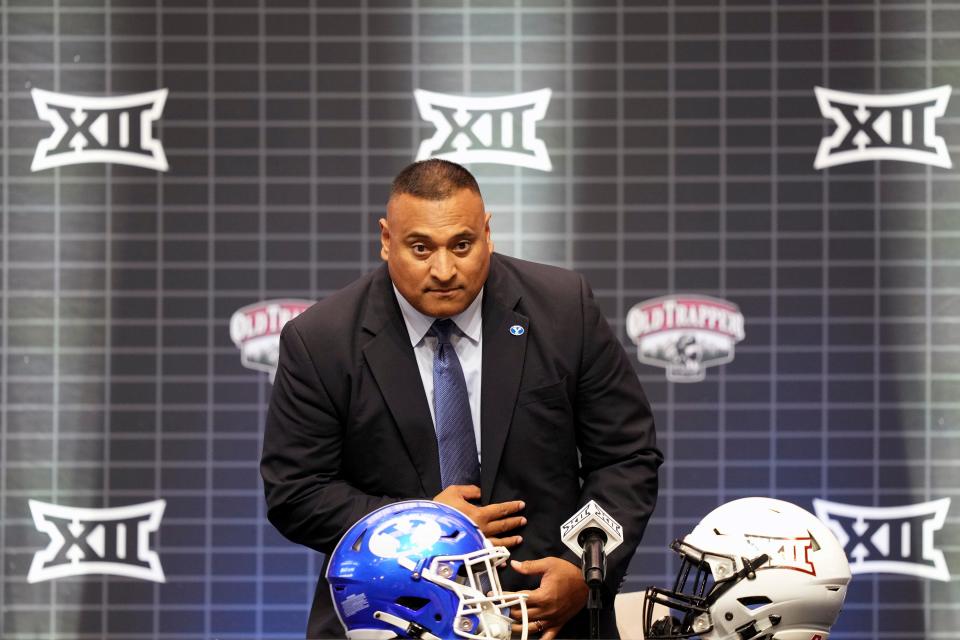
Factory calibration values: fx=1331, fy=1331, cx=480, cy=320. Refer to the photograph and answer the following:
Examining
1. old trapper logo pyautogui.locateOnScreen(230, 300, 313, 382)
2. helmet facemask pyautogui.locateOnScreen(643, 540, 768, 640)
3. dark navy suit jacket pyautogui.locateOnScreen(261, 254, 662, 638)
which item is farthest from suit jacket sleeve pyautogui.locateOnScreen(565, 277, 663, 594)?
old trapper logo pyautogui.locateOnScreen(230, 300, 313, 382)

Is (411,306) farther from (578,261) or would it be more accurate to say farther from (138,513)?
(138,513)

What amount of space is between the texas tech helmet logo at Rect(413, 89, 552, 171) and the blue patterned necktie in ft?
5.92

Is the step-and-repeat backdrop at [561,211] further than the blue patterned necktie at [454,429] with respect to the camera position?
Yes

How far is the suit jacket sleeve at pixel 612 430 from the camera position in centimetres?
296

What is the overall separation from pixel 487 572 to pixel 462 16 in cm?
263

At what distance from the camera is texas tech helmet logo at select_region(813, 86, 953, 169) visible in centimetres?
465

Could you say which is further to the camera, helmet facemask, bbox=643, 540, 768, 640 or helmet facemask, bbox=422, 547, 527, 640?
helmet facemask, bbox=643, 540, 768, 640

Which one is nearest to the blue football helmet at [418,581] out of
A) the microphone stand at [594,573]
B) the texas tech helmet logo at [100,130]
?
the microphone stand at [594,573]

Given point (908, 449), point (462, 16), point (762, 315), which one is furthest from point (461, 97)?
point (908, 449)

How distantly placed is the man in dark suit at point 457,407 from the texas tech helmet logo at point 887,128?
6.36ft

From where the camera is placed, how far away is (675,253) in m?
4.67

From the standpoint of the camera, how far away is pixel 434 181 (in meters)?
2.87

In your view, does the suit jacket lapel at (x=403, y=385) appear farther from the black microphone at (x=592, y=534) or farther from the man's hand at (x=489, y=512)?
the black microphone at (x=592, y=534)

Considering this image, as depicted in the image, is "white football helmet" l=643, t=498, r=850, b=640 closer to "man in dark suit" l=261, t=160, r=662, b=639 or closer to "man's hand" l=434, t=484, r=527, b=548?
"man in dark suit" l=261, t=160, r=662, b=639
